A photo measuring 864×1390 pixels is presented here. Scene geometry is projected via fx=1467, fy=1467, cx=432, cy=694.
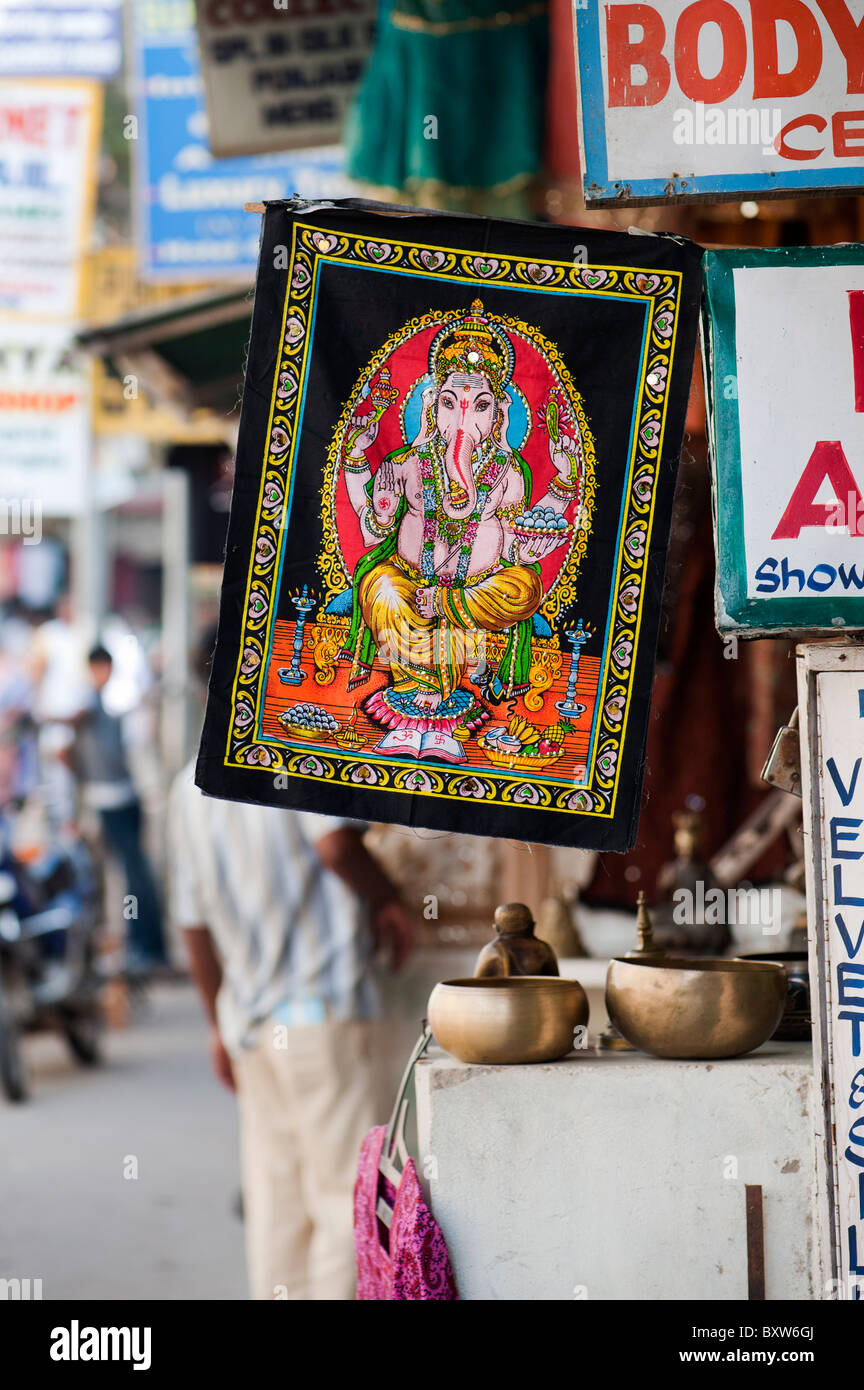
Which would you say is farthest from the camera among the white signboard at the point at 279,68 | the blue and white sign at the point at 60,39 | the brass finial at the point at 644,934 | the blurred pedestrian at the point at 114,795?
the blurred pedestrian at the point at 114,795

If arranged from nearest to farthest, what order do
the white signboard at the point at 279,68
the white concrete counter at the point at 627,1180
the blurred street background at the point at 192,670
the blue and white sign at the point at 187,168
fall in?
the white concrete counter at the point at 627,1180 < the blurred street background at the point at 192,670 < the white signboard at the point at 279,68 < the blue and white sign at the point at 187,168

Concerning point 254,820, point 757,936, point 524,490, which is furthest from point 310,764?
point 757,936

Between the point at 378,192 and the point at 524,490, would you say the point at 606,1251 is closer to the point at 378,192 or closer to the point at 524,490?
the point at 524,490

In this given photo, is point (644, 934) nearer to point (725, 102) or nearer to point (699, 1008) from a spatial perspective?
point (699, 1008)

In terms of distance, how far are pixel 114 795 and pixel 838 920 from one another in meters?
8.61

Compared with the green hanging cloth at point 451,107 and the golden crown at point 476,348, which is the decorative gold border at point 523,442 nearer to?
the golden crown at point 476,348

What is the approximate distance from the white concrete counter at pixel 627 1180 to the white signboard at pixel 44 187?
604 cm

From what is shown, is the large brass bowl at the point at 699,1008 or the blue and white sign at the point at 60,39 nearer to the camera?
the large brass bowl at the point at 699,1008

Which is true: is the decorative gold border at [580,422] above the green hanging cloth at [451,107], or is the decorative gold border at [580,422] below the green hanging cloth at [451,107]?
below

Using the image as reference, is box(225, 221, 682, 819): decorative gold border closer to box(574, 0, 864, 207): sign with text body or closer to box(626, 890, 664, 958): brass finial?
box(574, 0, 864, 207): sign with text body

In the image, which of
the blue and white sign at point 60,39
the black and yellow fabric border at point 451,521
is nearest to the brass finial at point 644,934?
the black and yellow fabric border at point 451,521

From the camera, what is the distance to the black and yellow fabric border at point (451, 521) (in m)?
2.33

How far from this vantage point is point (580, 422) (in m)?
2.37

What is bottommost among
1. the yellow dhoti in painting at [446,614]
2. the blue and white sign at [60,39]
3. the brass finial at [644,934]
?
the brass finial at [644,934]
